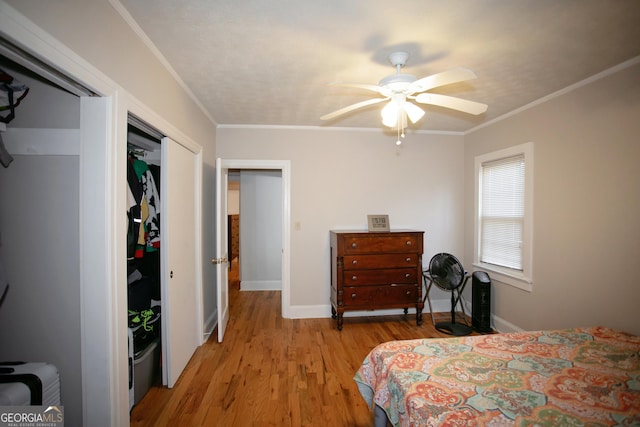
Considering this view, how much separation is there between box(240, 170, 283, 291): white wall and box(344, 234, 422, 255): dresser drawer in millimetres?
2110

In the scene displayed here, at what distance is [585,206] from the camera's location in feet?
7.43

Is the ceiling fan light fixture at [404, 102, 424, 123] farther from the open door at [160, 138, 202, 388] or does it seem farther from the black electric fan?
the black electric fan

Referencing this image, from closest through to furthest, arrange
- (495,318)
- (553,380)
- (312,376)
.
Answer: (553,380), (312,376), (495,318)

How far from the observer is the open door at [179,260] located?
2100mm

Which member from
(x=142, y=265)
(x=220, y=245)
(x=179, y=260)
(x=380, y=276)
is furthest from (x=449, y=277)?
(x=142, y=265)

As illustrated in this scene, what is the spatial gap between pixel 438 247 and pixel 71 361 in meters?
3.79

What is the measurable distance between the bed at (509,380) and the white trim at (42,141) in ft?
6.79

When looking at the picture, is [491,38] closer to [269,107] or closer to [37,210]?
[269,107]

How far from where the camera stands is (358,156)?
364 centimetres

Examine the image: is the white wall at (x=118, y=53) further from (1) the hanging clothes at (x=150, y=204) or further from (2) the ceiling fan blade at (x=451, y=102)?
(2) the ceiling fan blade at (x=451, y=102)

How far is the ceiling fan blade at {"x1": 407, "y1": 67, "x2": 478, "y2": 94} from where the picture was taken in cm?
137

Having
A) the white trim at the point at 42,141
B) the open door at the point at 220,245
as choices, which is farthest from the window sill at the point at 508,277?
the white trim at the point at 42,141

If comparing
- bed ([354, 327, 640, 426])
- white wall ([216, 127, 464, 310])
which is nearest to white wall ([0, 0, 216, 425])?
bed ([354, 327, 640, 426])

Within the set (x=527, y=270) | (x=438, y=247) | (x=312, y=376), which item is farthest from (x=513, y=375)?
(x=438, y=247)
